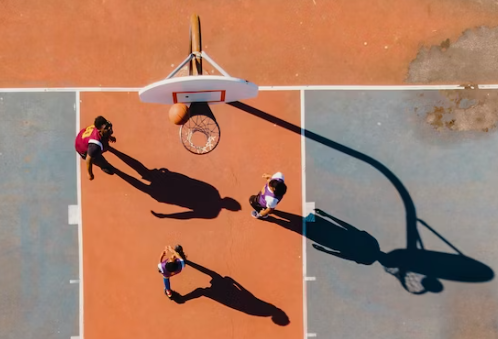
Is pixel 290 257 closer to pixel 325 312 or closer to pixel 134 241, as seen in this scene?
pixel 325 312

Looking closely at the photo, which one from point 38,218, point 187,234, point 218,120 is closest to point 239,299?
point 187,234

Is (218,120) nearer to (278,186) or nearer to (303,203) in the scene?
(278,186)

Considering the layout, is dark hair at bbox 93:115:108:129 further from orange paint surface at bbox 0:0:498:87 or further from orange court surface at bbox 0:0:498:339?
orange paint surface at bbox 0:0:498:87

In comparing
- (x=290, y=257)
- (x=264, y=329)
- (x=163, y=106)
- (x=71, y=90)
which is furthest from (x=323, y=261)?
(x=71, y=90)

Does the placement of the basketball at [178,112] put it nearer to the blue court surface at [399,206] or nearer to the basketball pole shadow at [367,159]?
the basketball pole shadow at [367,159]

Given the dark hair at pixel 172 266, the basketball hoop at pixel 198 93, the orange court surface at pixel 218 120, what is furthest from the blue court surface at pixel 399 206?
the dark hair at pixel 172 266
